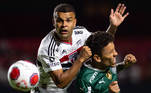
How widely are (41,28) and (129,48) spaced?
9.52ft

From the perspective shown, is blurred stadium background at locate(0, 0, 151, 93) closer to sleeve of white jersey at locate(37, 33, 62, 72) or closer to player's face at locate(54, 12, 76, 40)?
sleeve of white jersey at locate(37, 33, 62, 72)

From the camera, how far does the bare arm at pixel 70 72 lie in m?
3.43

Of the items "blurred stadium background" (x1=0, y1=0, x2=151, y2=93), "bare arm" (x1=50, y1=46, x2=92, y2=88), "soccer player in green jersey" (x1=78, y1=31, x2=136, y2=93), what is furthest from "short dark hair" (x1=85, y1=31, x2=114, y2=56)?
"blurred stadium background" (x1=0, y1=0, x2=151, y2=93)

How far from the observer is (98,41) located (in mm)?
3492

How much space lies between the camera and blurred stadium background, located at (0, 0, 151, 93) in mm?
7482

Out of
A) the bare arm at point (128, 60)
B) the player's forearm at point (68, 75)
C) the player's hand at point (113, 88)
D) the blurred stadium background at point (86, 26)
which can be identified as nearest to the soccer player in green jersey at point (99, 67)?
the player's hand at point (113, 88)

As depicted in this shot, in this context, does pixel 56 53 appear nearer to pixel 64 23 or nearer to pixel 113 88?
pixel 64 23

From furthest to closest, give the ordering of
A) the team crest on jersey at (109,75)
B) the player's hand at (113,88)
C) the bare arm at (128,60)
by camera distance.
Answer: the bare arm at (128,60) → the team crest on jersey at (109,75) → the player's hand at (113,88)

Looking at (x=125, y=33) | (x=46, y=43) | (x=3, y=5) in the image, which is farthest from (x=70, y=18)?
(x=3, y=5)

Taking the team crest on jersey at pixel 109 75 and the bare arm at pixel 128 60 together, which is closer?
the team crest on jersey at pixel 109 75

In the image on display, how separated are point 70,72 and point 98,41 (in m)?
0.42

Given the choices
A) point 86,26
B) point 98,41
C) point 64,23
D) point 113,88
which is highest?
point 64,23

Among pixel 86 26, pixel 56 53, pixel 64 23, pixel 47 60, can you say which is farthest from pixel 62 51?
pixel 86 26

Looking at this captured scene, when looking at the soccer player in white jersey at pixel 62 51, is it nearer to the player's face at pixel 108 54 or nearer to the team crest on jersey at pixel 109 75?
the player's face at pixel 108 54
